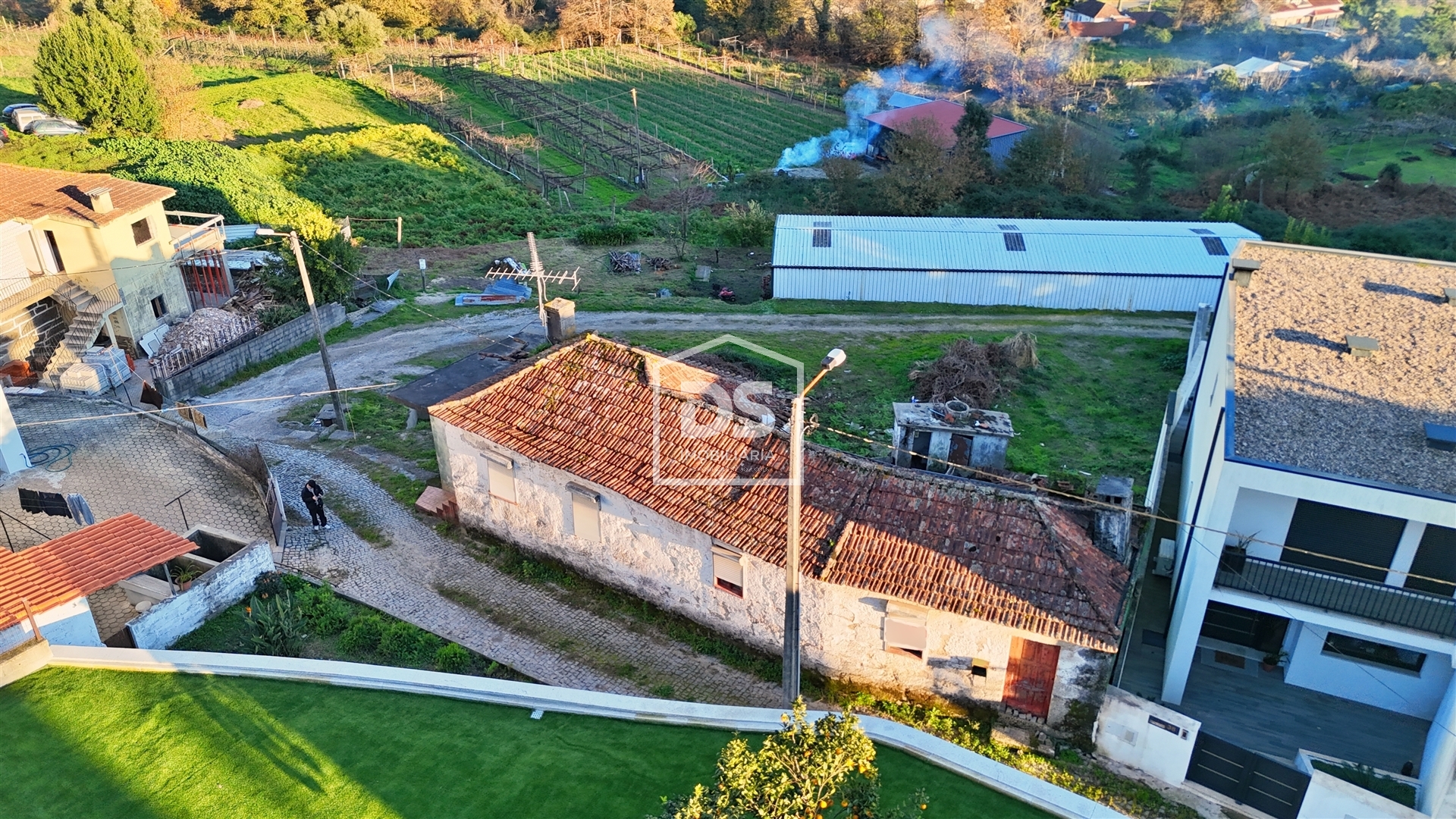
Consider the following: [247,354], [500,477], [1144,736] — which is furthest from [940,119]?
[1144,736]

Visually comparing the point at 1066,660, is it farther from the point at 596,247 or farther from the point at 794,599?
the point at 596,247

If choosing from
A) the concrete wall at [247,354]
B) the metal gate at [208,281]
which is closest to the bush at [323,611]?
the concrete wall at [247,354]

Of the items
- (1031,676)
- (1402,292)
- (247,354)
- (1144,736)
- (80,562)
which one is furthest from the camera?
(247,354)

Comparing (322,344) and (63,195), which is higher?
(63,195)

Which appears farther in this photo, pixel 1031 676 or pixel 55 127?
pixel 55 127

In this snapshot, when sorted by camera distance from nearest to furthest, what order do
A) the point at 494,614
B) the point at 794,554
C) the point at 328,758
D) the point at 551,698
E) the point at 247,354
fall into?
the point at 794,554 → the point at 328,758 → the point at 551,698 → the point at 494,614 → the point at 247,354

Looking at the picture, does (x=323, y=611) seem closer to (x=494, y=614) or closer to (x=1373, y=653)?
(x=494, y=614)

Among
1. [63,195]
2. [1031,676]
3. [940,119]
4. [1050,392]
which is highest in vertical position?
[63,195]
